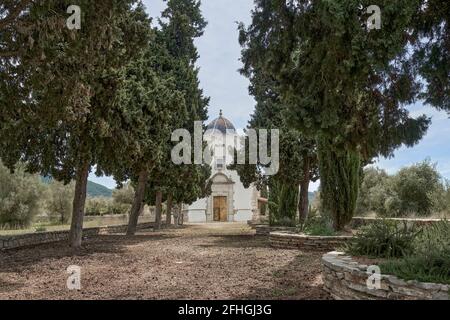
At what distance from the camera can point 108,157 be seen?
12.4 m

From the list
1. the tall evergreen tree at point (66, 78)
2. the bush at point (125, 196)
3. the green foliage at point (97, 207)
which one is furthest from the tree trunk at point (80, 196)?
the bush at point (125, 196)

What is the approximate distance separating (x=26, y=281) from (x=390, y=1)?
7.76m

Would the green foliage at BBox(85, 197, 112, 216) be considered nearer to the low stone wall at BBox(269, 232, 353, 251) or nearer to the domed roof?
the domed roof

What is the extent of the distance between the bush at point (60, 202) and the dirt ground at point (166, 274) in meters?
24.1

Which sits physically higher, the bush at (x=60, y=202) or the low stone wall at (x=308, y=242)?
the bush at (x=60, y=202)

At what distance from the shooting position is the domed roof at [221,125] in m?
50.8

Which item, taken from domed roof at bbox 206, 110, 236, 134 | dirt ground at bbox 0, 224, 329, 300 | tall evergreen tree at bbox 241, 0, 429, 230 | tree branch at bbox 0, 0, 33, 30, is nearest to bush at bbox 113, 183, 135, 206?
domed roof at bbox 206, 110, 236, 134

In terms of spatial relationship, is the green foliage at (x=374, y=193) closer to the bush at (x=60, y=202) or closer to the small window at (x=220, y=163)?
the small window at (x=220, y=163)

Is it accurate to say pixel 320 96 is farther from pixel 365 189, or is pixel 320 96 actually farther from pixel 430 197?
pixel 365 189

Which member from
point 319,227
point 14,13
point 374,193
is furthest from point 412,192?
point 14,13

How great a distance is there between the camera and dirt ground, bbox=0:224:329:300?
6316mm

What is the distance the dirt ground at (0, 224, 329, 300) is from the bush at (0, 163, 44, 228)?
16.5 m

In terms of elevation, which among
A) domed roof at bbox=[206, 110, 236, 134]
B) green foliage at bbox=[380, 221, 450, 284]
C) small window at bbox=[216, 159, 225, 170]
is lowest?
green foliage at bbox=[380, 221, 450, 284]
